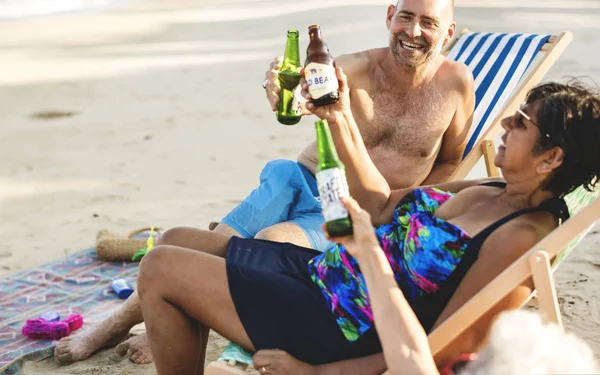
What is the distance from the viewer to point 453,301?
2484 millimetres

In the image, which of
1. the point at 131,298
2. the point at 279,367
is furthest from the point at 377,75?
the point at 279,367

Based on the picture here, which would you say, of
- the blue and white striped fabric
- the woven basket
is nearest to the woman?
the blue and white striped fabric

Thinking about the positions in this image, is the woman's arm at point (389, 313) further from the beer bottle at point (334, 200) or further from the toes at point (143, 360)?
the toes at point (143, 360)

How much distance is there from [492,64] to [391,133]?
3.48 feet

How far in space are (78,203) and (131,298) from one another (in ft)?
7.62

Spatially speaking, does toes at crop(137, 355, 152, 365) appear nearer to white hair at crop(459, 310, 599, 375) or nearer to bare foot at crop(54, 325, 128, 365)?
bare foot at crop(54, 325, 128, 365)

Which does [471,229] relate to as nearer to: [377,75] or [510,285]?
[510,285]

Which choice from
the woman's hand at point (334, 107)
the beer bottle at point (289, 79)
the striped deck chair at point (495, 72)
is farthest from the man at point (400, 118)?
the woman's hand at point (334, 107)

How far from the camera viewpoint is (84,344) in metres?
3.81

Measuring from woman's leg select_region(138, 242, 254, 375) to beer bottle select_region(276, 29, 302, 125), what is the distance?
1096 mm

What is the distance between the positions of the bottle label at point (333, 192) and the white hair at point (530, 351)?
0.56 m

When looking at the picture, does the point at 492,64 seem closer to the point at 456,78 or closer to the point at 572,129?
the point at 456,78

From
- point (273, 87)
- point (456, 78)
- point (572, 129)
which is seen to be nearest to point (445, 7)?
point (456, 78)

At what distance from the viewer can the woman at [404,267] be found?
2523 mm
